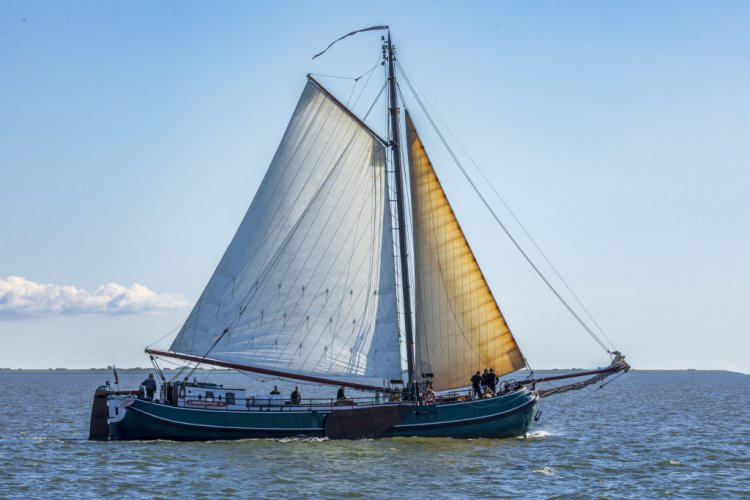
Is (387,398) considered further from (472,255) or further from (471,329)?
(472,255)

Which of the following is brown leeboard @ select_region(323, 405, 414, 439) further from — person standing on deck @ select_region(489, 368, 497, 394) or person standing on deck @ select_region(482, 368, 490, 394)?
person standing on deck @ select_region(489, 368, 497, 394)

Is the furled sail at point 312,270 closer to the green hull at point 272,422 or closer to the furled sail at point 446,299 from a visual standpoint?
the furled sail at point 446,299

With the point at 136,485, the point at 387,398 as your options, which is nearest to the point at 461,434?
the point at 387,398

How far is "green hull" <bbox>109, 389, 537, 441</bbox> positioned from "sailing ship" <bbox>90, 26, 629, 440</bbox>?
61 millimetres

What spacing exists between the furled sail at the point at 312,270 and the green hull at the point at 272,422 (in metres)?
2.27

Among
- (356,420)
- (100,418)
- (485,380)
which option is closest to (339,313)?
(356,420)

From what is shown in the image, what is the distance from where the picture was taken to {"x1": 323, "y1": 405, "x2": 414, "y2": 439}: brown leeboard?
43.0 meters

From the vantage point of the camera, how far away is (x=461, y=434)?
142 ft

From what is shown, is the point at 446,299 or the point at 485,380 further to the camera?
the point at 446,299

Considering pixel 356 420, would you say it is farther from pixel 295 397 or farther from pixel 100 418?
pixel 100 418

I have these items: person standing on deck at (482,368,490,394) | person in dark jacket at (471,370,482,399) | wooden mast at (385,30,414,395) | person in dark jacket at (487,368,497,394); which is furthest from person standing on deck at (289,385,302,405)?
person in dark jacket at (487,368,497,394)

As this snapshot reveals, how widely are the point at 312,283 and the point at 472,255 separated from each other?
25.7 feet

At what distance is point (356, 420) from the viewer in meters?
43.0

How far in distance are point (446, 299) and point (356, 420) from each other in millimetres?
7235
